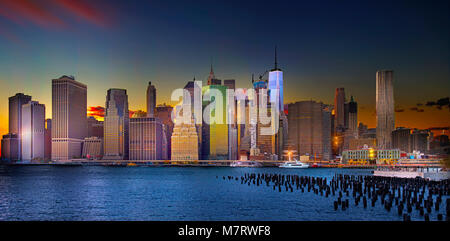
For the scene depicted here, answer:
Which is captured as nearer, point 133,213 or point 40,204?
point 133,213

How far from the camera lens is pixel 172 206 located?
5209cm

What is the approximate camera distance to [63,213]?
45.8 m

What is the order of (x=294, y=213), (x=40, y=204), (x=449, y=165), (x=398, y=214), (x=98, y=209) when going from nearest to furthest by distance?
(x=398, y=214), (x=294, y=213), (x=98, y=209), (x=40, y=204), (x=449, y=165)
